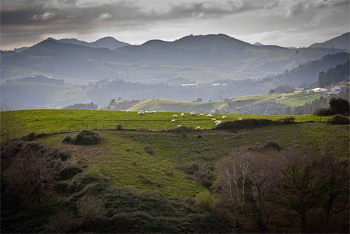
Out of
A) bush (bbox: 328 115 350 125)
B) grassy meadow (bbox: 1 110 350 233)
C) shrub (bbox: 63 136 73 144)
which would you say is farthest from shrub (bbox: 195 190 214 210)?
bush (bbox: 328 115 350 125)

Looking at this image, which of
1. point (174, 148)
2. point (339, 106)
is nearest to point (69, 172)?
point (174, 148)

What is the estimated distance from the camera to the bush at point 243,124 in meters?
64.6

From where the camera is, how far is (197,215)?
114 feet

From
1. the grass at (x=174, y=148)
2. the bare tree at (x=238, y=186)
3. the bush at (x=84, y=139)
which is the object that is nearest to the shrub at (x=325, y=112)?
the grass at (x=174, y=148)

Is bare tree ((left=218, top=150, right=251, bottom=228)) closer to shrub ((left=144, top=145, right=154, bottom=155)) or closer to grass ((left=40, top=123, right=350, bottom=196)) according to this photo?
grass ((left=40, top=123, right=350, bottom=196))

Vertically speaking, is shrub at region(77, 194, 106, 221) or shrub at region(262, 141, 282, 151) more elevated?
shrub at region(262, 141, 282, 151)

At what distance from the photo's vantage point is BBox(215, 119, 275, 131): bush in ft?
212

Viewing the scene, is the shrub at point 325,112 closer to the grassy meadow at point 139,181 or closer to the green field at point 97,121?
the green field at point 97,121

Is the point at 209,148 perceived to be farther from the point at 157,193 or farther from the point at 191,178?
the point at 157,193

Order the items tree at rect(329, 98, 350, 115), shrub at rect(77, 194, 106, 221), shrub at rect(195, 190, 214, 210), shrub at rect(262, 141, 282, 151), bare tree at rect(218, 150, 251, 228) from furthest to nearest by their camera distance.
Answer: tree at rect(329, 98, 350, 115), shrub at rect(262, 141, 282, 151), shrub at rect(195, 190, 214, 210), bare tree at rect(218, 150, 251, 228), shrub at rect(77, 194, 106, 221)

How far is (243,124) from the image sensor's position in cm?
6544

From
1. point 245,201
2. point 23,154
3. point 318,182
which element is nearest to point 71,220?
point 23,154

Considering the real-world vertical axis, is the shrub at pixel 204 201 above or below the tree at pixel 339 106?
below

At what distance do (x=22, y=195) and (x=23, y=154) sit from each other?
7994 mm
